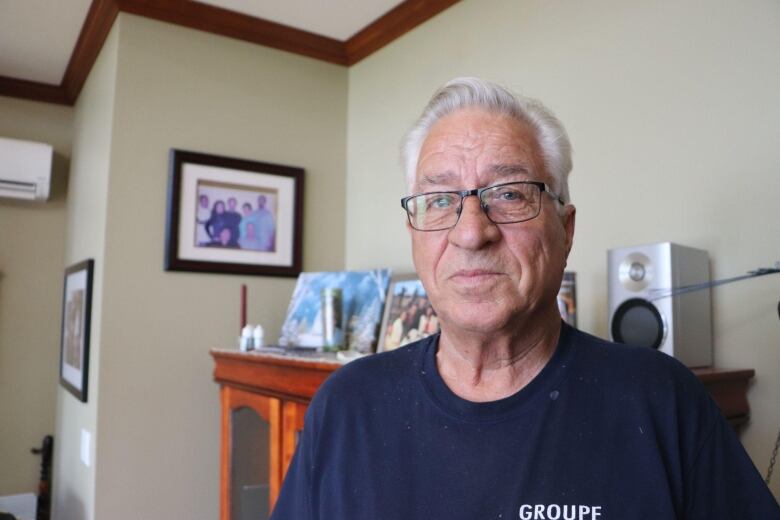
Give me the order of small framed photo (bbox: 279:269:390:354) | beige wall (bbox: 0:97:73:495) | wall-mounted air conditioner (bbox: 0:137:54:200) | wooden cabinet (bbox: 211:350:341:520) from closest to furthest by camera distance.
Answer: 1. wooden cabinet (bbox: 211:350:341:520)
2. small framed photo (bbox: 279:269:390:354)
3. wall-mounted air conditioner (bbox: 0:137:54:200)
4. beige wall (bbox: 0:97:73:495)

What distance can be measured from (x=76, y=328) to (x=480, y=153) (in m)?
2.33

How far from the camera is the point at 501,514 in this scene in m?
0.79

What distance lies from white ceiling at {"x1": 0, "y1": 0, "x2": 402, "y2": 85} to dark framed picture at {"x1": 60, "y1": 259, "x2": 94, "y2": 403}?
98cm

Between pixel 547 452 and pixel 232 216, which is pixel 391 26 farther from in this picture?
pixel 547 452

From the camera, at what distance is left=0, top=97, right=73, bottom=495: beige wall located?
125 inches

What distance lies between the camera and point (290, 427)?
182cm

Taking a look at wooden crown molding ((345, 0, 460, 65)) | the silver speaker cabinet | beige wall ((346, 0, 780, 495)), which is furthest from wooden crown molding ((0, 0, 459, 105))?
the silver speaker cabinet

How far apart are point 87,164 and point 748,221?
8.48 feet

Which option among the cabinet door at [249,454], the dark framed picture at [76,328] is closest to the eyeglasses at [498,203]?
the cabinet door at [249,454]

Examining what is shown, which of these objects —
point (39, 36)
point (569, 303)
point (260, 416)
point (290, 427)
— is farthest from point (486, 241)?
point (39, 36)

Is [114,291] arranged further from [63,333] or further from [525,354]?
[525,354]

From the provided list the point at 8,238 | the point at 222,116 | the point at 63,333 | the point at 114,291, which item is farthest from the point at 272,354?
the point at 8,238

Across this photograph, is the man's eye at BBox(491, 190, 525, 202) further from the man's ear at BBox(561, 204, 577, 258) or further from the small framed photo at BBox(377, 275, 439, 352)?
the small framed photo at BBox(377, 275, 439, 352)

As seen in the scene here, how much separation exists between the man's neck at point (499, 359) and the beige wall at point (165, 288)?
67.9 inches
